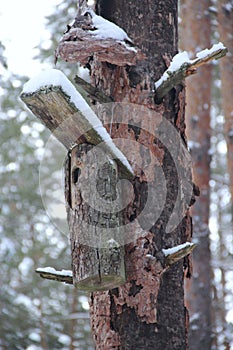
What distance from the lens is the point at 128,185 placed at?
3496mm

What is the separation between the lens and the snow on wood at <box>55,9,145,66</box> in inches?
138

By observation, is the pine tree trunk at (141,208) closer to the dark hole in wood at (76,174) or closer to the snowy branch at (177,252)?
the snowy branch at (177,252)

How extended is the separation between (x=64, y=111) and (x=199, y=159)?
5.92 metres

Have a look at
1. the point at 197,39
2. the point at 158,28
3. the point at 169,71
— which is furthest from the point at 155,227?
the point at 197,39

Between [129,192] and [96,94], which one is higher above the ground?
[96,94]

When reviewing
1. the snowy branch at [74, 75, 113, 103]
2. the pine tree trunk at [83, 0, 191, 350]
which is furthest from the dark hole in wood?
the snowy branch at [74, 75, 113, 103]

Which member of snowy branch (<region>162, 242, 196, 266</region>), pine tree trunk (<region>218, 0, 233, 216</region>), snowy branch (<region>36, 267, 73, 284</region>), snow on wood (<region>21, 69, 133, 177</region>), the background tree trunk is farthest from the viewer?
the background tree trunk

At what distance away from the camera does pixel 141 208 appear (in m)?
3.48

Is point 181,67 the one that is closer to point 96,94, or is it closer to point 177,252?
point 96,94

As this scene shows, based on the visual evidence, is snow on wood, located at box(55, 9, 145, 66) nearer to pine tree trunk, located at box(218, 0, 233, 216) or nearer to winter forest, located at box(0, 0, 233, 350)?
winter forest, located at box(0, 0, 233, 350)

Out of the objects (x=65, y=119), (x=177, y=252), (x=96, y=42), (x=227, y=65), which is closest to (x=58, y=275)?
(x=177, y=252)

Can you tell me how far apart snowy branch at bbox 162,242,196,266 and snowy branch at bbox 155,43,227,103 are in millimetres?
867

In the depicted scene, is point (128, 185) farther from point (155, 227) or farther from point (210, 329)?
point (210, 329)

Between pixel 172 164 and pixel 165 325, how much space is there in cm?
88
